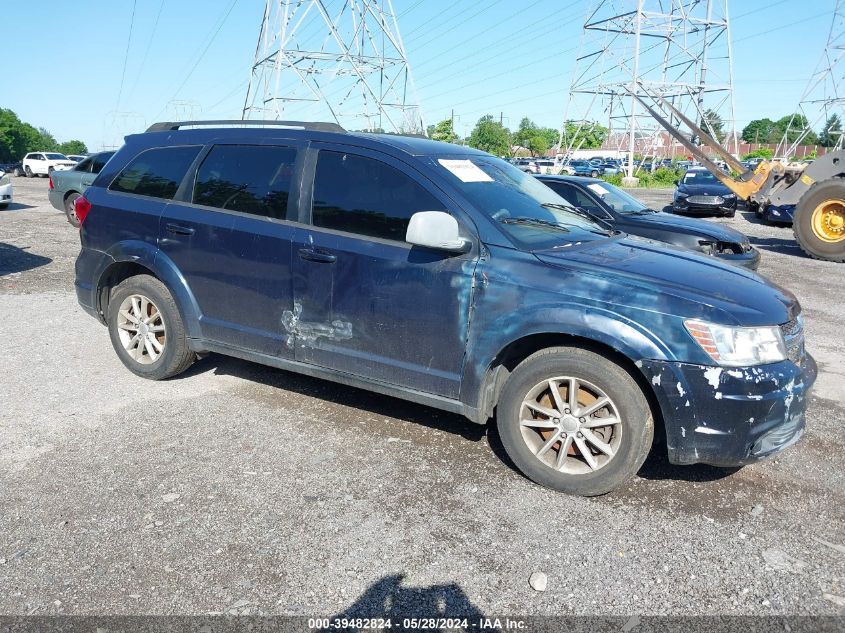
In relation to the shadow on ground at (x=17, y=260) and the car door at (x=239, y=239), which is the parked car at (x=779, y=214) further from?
the shadow on ground at (x=17, y=260)

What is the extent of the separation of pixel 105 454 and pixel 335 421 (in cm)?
140

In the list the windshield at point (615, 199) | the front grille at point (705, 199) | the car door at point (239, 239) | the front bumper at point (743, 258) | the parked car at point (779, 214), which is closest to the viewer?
the car door at point (239, 239)

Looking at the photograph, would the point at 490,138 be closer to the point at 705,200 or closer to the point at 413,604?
the point at 705,200

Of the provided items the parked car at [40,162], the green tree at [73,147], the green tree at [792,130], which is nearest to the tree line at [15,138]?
the green tree at [73,147]

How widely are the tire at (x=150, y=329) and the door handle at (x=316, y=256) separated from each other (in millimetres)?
1278

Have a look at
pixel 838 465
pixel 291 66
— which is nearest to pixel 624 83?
pixel 291 66

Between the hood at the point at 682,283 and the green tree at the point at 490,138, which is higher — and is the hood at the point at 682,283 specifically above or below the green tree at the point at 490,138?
below

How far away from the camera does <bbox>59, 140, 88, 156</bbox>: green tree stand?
297ft

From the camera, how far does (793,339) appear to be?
348cm

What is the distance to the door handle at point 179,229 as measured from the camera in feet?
15.2

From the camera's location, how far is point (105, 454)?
3920 millimetres

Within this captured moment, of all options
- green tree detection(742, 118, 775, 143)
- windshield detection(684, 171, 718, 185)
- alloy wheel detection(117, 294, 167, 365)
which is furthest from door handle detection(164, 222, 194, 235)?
green tree detection(742, 118, 775, 143)

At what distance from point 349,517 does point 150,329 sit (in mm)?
2564

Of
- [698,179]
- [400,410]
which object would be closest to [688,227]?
[400,410]
